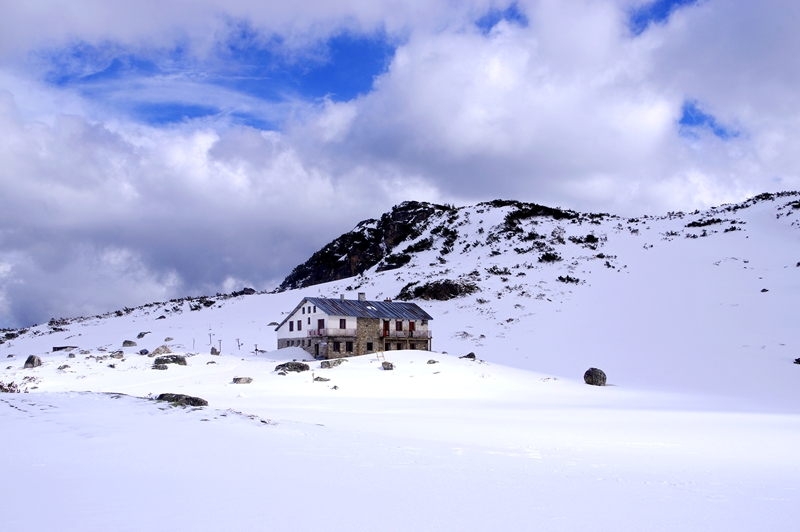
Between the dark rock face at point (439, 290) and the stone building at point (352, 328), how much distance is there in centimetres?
1220

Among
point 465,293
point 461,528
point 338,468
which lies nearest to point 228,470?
point 338,468

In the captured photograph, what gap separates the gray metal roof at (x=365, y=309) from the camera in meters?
45.5

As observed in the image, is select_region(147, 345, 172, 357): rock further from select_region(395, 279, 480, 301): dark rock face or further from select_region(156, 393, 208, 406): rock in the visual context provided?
select_region(395, 279, 480, 301): dark rock face

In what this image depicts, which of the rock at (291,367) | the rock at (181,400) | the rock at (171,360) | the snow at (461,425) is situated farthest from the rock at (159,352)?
the rock at (181,400)

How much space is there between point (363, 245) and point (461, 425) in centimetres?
9309

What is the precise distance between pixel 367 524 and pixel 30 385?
29.2 metres

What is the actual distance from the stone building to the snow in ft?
7.13

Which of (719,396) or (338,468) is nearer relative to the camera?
(338,468)

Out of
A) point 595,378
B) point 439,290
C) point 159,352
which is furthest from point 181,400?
point 439,290

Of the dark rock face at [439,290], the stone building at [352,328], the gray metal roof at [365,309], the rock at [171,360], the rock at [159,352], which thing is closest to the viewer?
the rock at [171,360]

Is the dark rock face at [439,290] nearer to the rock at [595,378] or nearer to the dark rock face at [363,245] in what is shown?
the rock at [595,378]

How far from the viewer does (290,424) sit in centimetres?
1527

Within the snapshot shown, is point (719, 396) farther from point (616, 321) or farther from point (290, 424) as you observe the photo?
point (290, 424)

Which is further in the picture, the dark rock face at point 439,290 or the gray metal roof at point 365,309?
the dark rock face at point 439,290
